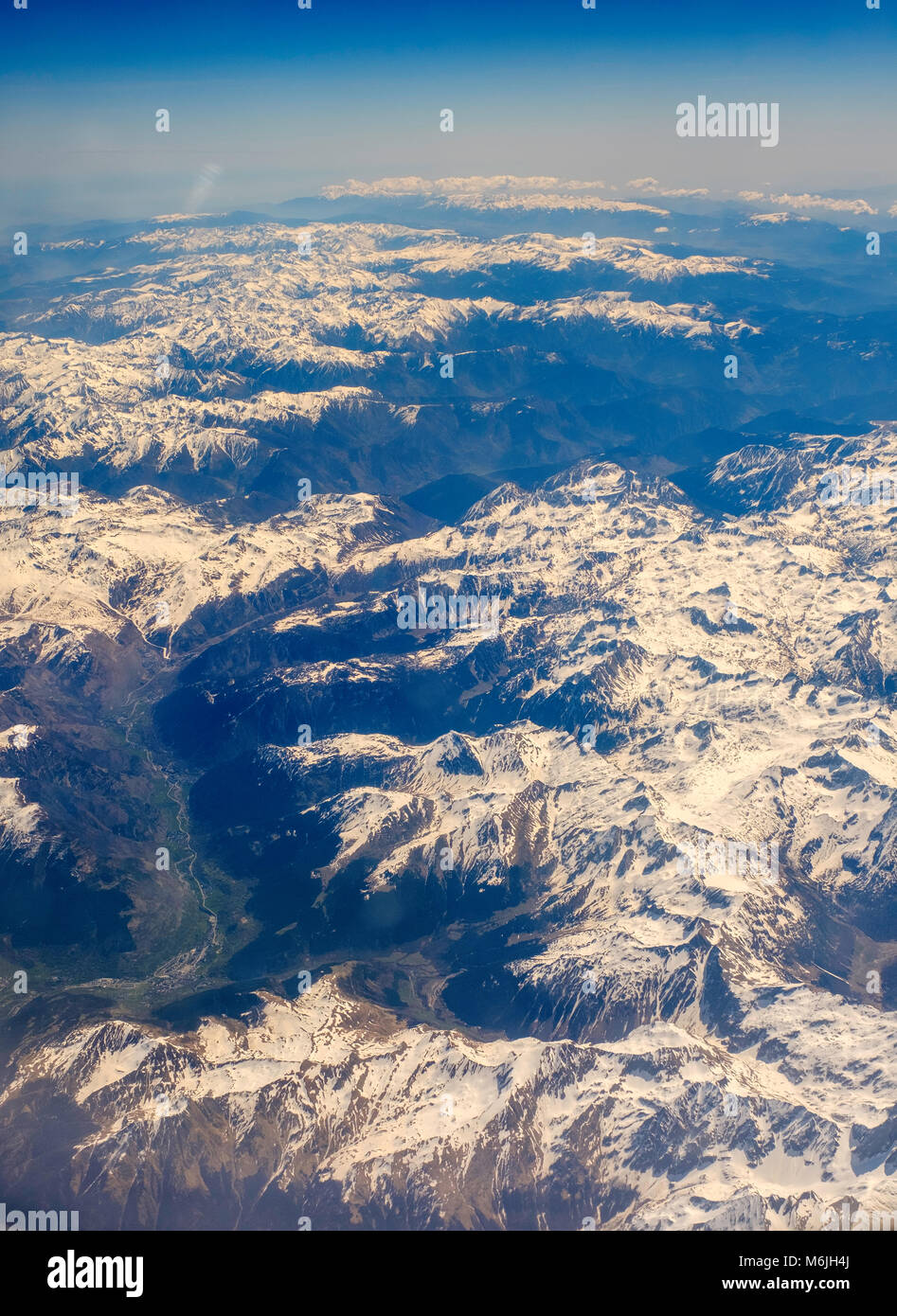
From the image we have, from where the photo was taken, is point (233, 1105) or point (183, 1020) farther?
point (183, 1020)

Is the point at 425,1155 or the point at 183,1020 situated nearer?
the point at 425,1155

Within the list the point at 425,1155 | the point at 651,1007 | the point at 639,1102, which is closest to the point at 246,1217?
the point at 425,1155

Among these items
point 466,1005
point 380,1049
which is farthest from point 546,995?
point 380,1049
